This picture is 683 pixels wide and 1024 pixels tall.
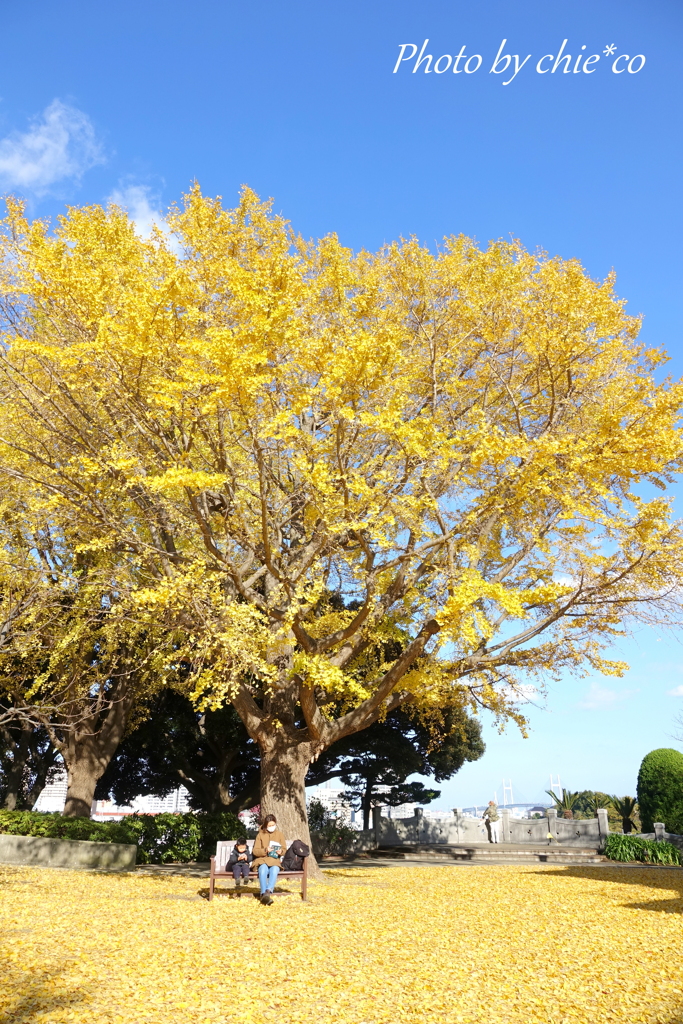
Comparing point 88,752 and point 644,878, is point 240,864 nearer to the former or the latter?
point 88,752

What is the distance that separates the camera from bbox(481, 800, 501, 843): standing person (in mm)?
26781

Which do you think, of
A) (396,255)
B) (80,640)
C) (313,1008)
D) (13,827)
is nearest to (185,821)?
(13,827)

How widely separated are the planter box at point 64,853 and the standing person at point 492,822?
17.1 m

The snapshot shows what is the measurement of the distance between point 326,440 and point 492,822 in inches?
863

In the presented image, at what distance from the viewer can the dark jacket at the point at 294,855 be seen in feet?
32.0

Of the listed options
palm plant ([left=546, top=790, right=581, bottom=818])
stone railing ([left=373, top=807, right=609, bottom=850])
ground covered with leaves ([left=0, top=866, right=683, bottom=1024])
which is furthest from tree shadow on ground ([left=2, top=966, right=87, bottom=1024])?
palm plant ([left=546, top=790, right=581, bottom=818])

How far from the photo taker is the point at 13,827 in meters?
13.6

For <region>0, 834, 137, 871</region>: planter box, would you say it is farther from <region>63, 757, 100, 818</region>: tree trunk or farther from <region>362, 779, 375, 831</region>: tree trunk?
<region>362, 779, 375, 831</region>: tree trunk

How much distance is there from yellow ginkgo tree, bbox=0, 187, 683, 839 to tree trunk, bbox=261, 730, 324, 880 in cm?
4

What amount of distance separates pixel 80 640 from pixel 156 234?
8976 millimetres

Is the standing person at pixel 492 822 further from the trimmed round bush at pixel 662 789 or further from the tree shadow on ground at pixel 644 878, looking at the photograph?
the tree shadow on ground at pixel 644 878

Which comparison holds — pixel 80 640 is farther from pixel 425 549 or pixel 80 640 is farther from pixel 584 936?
pixel 584 936

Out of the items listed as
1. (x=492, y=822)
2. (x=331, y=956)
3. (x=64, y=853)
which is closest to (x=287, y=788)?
(x=64, y=853)

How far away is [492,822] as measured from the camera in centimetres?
2700
